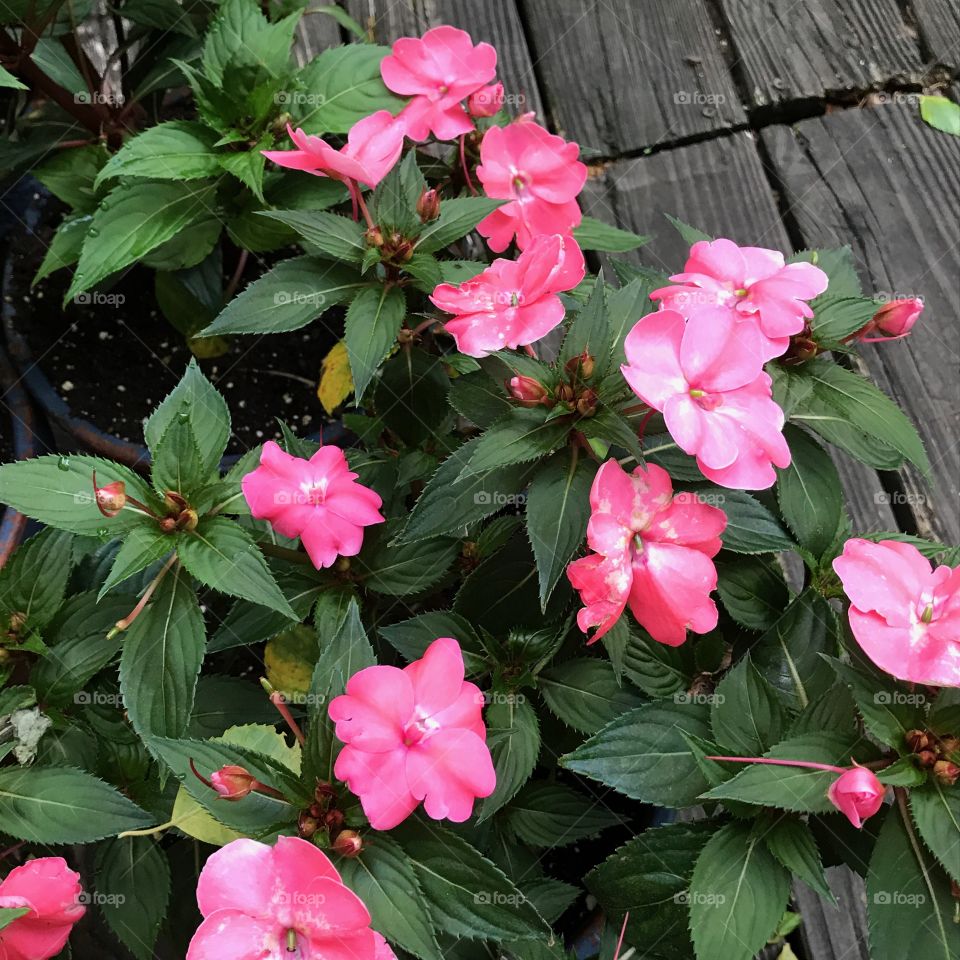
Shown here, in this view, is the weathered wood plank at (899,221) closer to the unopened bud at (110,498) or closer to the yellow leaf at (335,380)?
the yellow leaf at (335,380)

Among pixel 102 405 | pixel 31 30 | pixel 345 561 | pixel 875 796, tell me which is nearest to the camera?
pixel 875 796

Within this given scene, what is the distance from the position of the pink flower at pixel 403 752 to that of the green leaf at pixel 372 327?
0.37 metres

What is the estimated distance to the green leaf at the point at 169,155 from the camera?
4.41 ft

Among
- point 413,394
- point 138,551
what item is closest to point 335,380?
point 413,394

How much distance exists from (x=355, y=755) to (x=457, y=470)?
0.33 metres

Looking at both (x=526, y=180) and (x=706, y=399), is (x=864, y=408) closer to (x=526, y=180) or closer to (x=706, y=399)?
(x=706, y=399)

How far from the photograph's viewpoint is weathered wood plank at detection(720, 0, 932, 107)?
1946 millimetres

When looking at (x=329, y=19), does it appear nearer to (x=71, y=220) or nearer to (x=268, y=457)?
(x=71, y=220)

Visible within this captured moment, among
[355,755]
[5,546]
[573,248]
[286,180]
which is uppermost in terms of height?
[573,248]

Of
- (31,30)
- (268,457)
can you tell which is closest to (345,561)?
(268,457)

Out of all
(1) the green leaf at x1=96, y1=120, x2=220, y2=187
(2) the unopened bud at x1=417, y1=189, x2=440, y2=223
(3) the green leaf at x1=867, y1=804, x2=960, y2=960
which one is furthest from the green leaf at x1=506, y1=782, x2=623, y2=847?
(1) the green leaf at x1=96, y1=120, x2=220, y2=187

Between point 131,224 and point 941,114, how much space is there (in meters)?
1.68

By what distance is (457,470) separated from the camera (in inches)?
39.4

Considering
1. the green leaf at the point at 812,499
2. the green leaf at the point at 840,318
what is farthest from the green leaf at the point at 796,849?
the green leaf at the point at 840,318
